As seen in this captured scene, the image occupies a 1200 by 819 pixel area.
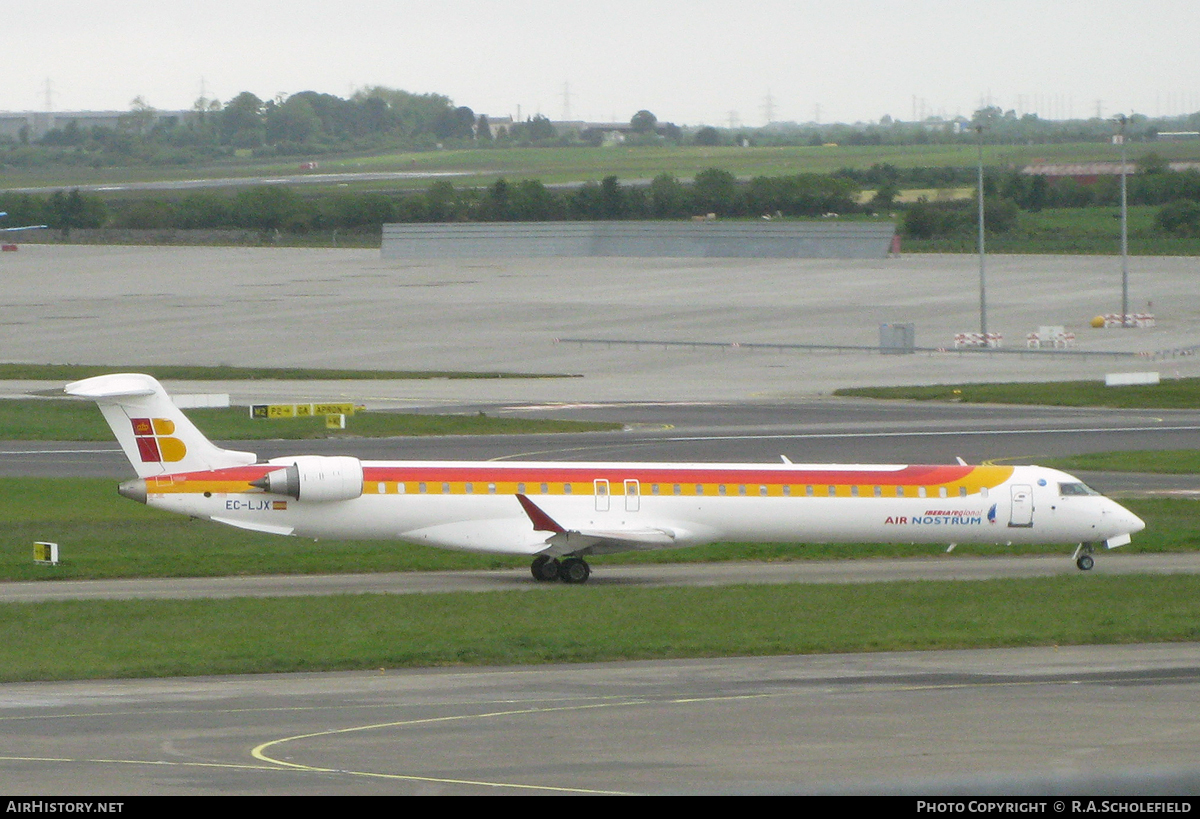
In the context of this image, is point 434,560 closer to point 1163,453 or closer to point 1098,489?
point 1098,489

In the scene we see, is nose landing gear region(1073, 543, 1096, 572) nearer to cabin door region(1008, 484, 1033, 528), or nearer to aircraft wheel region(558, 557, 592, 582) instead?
cabin door region(1008, 484, 1033, 528)

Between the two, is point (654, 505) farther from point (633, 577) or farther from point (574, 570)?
point (574, 570)

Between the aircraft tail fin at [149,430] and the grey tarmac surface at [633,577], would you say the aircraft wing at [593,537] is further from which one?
the aircraft tail fin at [149,430]

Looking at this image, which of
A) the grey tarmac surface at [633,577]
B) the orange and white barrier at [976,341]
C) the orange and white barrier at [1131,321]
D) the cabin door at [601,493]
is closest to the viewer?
the grey tarmac surface at [633,577]

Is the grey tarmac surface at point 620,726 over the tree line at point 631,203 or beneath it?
beneath

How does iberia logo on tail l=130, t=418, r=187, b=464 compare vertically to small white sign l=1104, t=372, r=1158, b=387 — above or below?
above

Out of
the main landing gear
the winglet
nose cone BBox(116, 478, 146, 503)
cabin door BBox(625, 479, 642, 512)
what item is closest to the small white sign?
cabin door BBox(625, 479, 642, 512)

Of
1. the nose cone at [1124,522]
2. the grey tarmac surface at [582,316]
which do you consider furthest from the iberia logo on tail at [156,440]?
the grey tarmac surface at [582,316]

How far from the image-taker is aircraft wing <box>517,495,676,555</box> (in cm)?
3238

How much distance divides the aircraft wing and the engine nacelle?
11.8 ft

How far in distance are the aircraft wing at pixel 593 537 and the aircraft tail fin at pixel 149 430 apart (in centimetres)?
691

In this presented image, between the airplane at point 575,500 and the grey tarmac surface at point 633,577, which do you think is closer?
the grey tarmac surface at point 633,577

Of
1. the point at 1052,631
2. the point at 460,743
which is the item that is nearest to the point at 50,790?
the point at 460,743

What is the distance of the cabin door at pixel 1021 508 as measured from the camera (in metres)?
34.8
